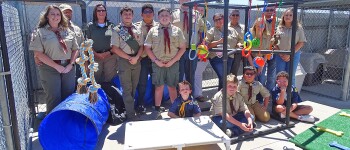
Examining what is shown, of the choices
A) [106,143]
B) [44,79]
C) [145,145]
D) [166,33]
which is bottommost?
[106,143]

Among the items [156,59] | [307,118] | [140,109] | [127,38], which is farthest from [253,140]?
[127,38]

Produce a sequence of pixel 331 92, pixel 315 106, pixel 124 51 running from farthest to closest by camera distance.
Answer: pixel 331 92 < pixel 315 106 < pixel 124 51

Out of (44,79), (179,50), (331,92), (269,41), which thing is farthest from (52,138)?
(331,92)

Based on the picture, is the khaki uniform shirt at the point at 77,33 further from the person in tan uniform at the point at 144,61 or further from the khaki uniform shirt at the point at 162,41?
the khaki uniform shirt at the point at 162,41

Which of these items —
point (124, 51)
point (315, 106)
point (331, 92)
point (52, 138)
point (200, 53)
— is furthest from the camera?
point (331, 92)

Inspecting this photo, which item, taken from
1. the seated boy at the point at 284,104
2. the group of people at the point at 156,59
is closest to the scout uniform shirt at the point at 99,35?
the group of people at the point at 156,59

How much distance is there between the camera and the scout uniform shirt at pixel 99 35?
4035 mm

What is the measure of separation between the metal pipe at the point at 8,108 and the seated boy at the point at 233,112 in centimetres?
Result: 223

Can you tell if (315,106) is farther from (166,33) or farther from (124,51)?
(124,51)

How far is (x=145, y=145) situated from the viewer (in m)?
2.55

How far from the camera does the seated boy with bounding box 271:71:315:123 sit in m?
3.92

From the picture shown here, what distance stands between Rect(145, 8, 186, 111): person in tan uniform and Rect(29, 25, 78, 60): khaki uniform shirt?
110 centimetres

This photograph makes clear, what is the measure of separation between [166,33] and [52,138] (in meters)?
2.01

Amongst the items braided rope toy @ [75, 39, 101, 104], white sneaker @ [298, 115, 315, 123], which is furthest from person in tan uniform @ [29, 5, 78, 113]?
white sneaker @ [298, 115, 315, 123]
